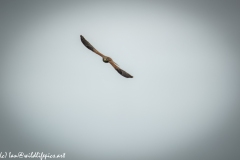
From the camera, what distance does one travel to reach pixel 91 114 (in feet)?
86.7

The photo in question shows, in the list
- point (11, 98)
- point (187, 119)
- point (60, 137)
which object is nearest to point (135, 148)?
point (60, 137)

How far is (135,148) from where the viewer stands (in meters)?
25.4

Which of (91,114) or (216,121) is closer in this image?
(91,114)

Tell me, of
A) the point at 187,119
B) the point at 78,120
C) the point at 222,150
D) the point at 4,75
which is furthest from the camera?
Answer: the point at 187,119

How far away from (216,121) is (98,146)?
2176cm

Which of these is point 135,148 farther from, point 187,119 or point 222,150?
point 187,119

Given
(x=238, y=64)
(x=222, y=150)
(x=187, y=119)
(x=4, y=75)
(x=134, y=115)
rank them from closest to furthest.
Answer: (x=222, y=150), (x=4, y=75), (x=134, y=115), (x=187, y=119), (x=238, y=64)

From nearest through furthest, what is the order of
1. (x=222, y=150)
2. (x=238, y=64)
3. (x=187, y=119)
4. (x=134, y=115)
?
1. (x=222, y=150)
2. (x=134, y=115)
3. (x=187, y=119)
4. (x=238, y=64)

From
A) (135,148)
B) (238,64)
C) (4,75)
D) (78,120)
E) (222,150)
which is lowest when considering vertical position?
(222,150)

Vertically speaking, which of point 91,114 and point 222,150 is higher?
point 91,114

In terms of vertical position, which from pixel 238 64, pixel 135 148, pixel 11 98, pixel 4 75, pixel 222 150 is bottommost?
pixel 222 150

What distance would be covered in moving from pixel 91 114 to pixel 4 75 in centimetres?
1112

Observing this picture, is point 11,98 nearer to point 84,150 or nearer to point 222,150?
point 84,150

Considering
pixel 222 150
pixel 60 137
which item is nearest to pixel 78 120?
pixel 60 137
